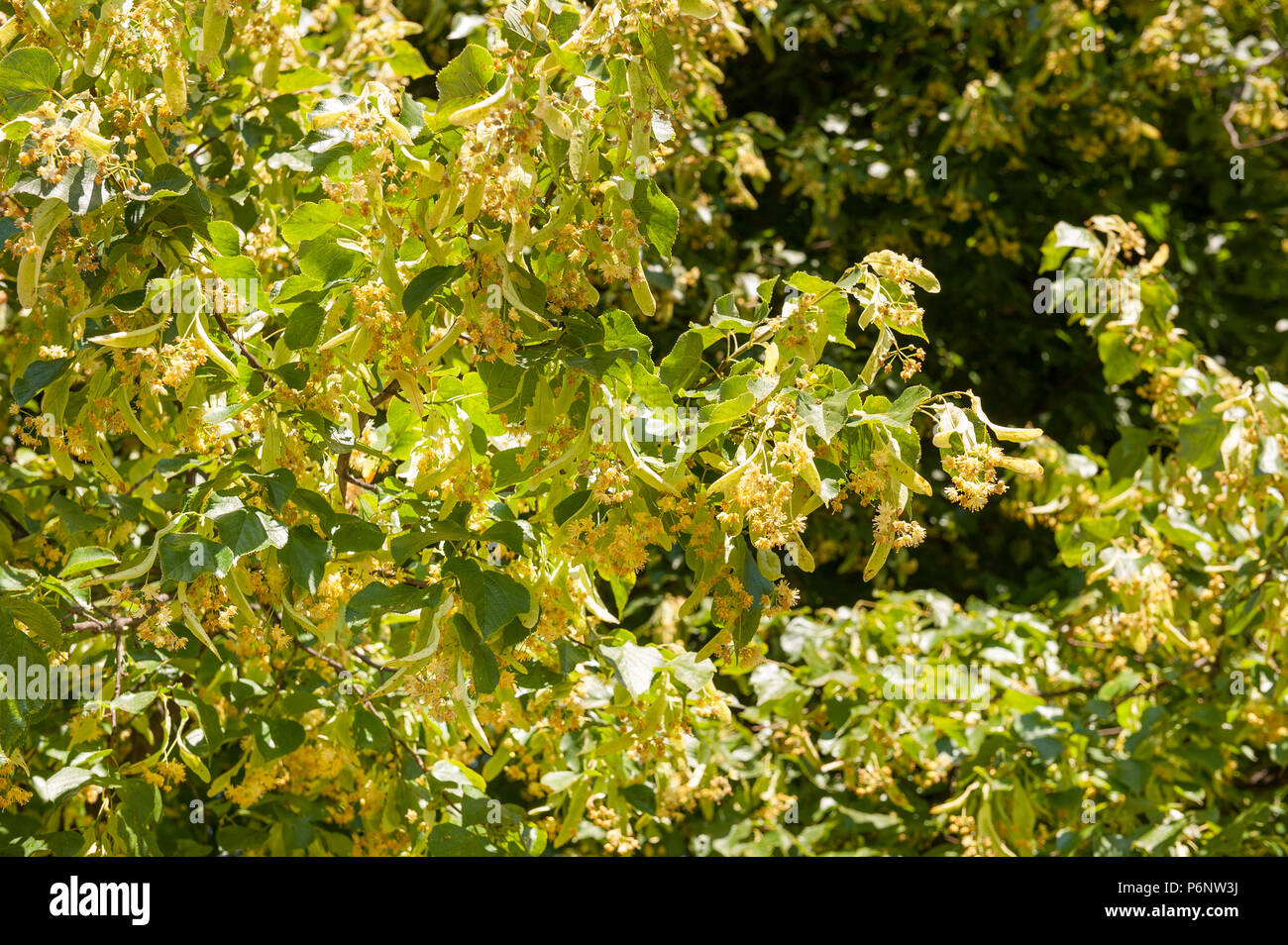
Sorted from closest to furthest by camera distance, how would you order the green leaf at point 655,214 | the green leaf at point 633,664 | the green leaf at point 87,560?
the green leaf at point 655,214
the green leaf at point 87,560
the green leaf at point 633,664

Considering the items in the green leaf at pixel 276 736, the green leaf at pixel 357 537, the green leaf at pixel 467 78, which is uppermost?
the green leaf at pixel 467 78

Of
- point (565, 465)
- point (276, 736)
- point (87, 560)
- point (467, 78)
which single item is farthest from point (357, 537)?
point (467, 78)

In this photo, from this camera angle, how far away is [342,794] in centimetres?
251

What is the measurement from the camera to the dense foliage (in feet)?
5.38

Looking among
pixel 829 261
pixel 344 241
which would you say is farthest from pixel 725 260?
pixel 344 241

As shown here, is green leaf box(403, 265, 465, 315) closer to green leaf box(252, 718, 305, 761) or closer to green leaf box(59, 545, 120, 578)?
green leaf box(59, 545, 120, 578)

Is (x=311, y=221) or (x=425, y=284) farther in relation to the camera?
(x=311, y=221)

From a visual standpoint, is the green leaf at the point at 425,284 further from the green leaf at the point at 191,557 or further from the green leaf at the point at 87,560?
the green leaf at the point at 87,560

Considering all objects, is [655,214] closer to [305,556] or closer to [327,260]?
[327,260]

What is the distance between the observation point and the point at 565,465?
1684 millimetres

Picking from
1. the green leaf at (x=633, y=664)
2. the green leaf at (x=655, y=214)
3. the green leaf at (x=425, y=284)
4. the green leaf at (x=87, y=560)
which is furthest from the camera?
the green leaf at (x=633, y=664)

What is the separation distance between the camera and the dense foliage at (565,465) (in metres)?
1.64

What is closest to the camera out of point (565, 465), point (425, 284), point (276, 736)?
point (425, 284)

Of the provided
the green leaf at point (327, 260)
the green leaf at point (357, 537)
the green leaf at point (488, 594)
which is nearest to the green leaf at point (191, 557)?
the green leaf at point (357, 537)
